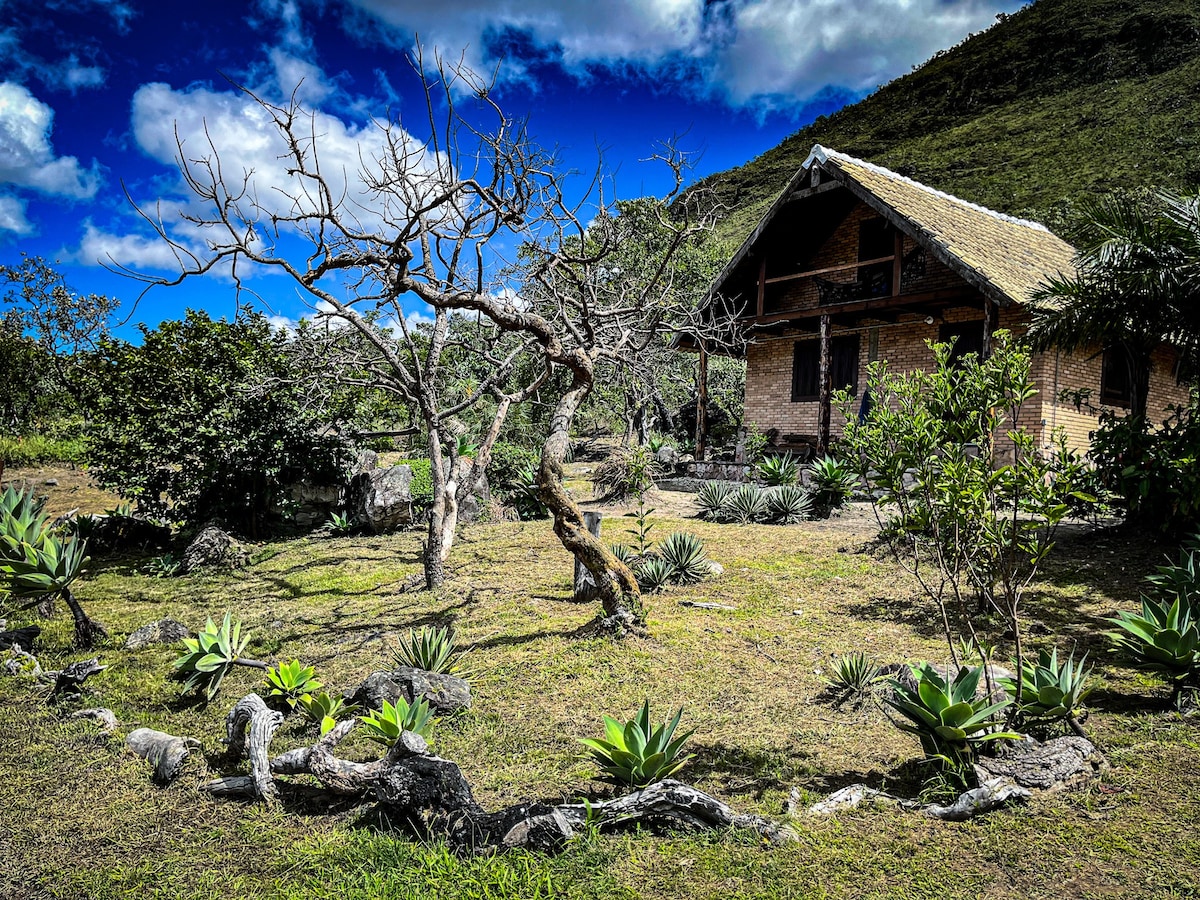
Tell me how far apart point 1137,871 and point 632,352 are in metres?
6.93

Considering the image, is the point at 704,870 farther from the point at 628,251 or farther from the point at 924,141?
the point at 924,141

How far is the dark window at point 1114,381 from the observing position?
15.2m

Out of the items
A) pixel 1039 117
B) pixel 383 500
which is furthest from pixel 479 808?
pixel 1039 117

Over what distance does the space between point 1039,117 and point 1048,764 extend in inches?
2031

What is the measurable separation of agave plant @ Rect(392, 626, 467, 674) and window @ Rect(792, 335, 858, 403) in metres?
13.7

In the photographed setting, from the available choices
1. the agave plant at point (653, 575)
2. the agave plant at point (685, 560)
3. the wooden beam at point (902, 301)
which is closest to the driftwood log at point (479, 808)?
the agave plant at point (653, 575)

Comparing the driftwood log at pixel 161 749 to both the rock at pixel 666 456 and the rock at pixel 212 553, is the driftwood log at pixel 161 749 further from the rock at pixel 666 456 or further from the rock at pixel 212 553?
the rock at pixel 666 456

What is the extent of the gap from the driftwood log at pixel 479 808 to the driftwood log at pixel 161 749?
696mm

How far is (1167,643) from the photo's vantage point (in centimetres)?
442

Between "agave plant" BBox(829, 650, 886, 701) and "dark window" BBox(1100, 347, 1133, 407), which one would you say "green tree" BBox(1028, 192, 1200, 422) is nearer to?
"agave plant" BBox(829, 650, 886, 701)

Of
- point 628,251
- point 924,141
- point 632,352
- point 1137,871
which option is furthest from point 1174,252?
point 924,141

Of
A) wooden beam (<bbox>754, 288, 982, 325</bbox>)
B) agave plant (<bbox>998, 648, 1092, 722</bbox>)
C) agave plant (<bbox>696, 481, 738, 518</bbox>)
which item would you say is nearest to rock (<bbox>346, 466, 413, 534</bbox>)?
agave plant (<bbox>696, 481, 738, 518</bbox>)

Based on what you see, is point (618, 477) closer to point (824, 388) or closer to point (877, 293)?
point (824, 388)

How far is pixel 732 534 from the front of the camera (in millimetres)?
10742
